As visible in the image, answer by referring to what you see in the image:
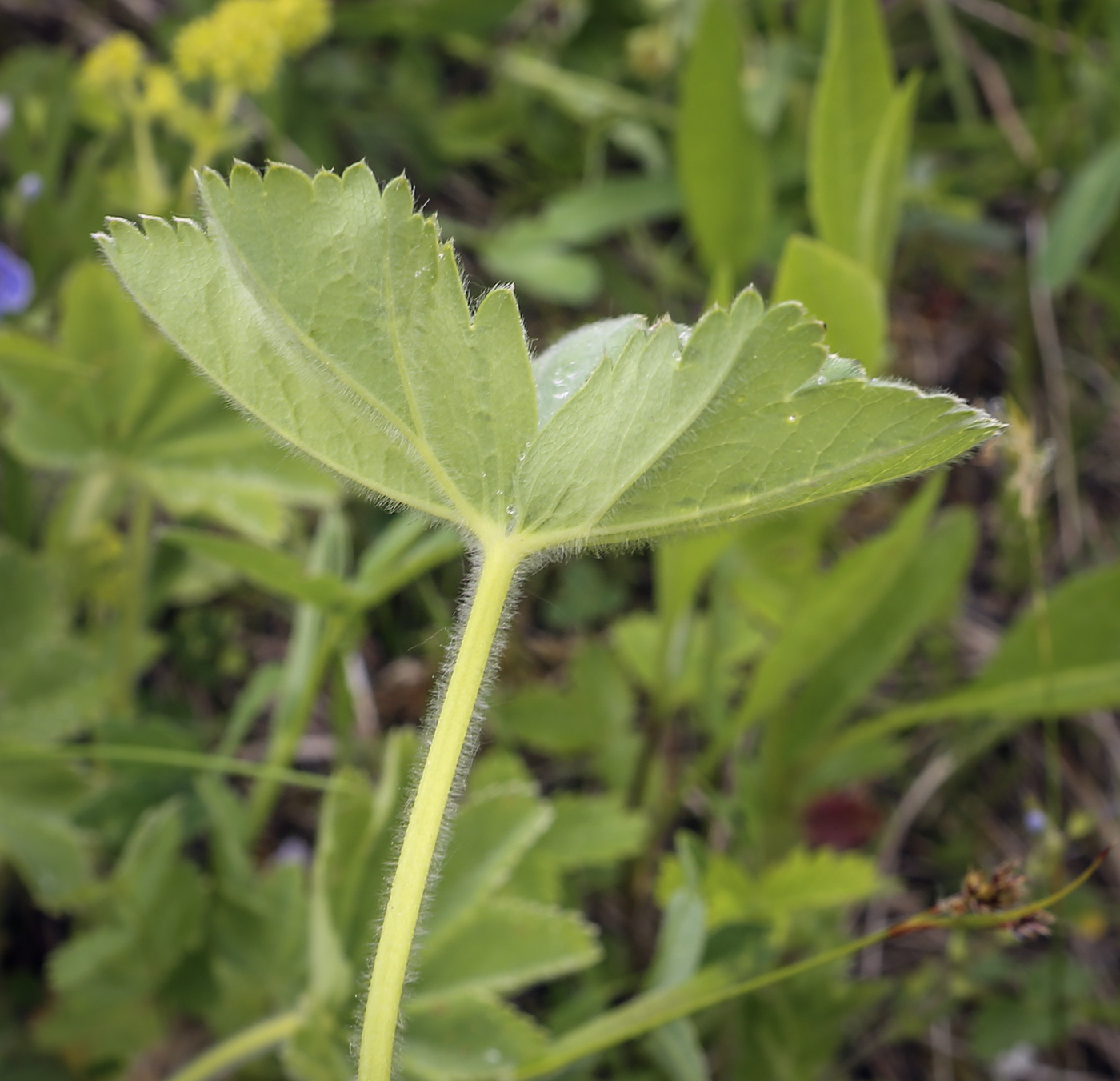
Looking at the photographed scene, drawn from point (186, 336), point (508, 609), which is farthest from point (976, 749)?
point (186, 336)

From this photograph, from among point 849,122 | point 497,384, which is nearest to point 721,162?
point 849,122

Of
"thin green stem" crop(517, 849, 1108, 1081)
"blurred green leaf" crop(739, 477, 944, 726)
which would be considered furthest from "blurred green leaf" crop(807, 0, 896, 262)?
"thin green stem" crop(517, 849, 1108, 1081)

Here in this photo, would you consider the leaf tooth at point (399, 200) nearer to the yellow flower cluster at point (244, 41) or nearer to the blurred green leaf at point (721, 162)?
the yellow flower cluster at point (244, 41)

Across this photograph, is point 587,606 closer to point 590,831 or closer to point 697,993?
point 590,831

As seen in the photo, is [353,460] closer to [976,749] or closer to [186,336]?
[186,336]

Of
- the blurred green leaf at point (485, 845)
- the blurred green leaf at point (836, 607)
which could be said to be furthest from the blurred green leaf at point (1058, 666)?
the blurred green leaf at point (485, 845)

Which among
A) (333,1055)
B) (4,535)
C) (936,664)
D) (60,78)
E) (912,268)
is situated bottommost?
(936,664)

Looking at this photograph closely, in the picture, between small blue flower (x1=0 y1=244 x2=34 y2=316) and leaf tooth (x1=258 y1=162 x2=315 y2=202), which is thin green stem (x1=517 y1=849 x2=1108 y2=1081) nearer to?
leaf tooth (x1=258 y1=162 x2=315 y2=202)
